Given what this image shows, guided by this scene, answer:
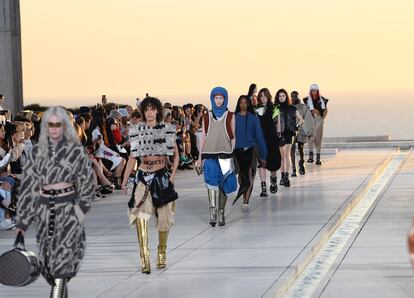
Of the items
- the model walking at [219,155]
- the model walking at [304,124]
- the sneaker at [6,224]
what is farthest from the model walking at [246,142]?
the model walking at [304,124]

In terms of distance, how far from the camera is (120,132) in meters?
26.2

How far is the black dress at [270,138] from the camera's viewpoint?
963 inches

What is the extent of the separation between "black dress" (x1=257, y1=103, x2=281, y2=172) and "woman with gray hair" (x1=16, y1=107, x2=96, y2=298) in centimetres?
1281

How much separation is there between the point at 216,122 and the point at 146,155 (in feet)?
14.6

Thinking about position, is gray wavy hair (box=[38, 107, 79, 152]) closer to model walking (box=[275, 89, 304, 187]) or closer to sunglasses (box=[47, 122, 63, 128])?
sunglasses (box=[47, 122, 63, 128])

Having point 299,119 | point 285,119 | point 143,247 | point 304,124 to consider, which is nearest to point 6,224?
point 143,247

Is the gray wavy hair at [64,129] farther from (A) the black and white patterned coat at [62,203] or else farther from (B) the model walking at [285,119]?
(B) the model walking at [285,119]

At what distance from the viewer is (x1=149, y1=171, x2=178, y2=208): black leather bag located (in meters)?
15.2

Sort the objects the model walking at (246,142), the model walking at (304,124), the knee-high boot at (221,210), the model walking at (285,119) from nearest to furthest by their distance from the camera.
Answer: the knee-high boot at (221,210) < the model walking at (246,142) < the model walking at (285,119) < the model walking at (304,124)

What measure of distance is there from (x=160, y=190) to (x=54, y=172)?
3.55 meters

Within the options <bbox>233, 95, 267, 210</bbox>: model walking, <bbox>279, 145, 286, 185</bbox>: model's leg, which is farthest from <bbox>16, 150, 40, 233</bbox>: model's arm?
<bbox>279, 145, 286, 185</bbox>: model's leg

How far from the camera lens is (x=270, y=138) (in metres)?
24.8

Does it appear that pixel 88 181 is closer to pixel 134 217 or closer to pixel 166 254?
pixel 134 217

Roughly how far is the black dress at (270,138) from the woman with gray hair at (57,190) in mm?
12813
